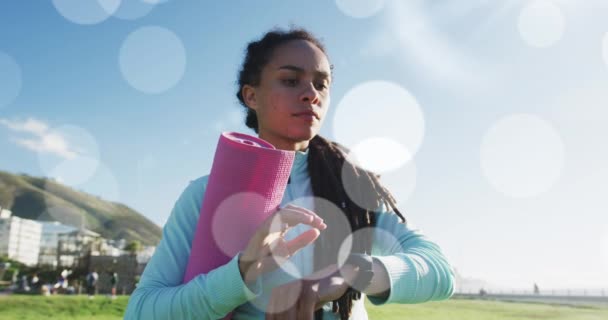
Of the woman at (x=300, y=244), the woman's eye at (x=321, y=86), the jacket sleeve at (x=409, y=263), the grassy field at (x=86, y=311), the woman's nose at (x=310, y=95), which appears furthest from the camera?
the grassy field at (x=86, y=311)

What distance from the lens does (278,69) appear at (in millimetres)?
2586

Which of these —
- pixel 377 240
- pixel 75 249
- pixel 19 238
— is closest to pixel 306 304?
pixel 377 240

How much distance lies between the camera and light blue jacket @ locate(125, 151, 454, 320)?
1.75 metres

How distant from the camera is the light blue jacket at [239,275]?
175cm

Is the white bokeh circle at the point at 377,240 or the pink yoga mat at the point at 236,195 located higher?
the pink yoga mat at the point at 236,195

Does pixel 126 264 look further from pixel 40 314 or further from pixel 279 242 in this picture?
pixel 279 242

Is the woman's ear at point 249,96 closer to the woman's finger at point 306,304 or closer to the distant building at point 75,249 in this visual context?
the woman's finger at point 306,304

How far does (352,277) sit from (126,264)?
60.3 meters

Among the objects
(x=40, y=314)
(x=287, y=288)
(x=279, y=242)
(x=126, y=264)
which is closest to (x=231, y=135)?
(x=279, y=242)

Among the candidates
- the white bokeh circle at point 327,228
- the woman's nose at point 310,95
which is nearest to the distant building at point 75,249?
the white bokeh circle at point 327,228

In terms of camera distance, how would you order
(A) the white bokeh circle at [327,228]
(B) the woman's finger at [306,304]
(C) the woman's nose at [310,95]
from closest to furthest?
(B) the woman's finger at [306,304]
(A) the white bokeh circle at [327,228]
(C) the woman's nose at [310,95]

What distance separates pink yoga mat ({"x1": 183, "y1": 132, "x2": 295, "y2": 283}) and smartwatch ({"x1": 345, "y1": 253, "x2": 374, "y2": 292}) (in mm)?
347

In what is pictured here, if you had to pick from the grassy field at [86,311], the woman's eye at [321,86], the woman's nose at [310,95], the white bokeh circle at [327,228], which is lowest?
the grassy field at [86,311]

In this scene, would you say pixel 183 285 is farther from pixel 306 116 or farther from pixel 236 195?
pixel 306 116
